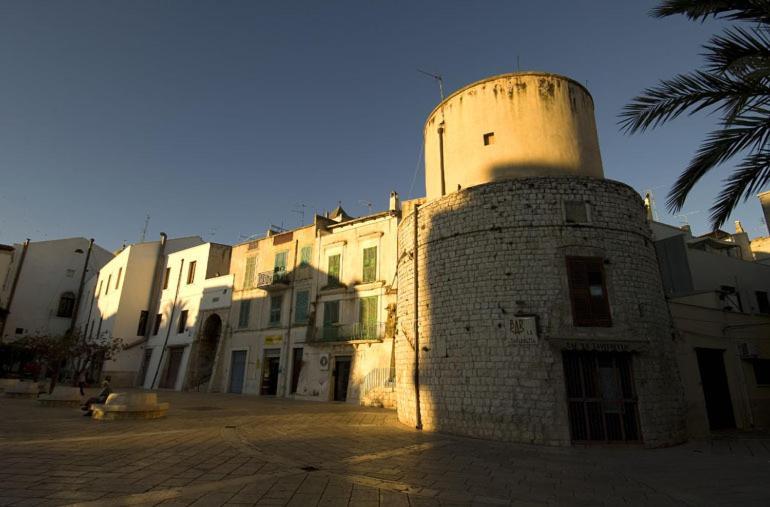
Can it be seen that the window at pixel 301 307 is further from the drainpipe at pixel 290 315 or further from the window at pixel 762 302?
the window at pixel 762 302

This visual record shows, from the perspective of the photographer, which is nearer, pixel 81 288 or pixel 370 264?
pixel 370 264

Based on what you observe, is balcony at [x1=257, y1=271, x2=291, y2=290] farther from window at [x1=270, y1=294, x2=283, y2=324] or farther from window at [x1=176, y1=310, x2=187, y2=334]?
window at [x1=176, y1=310, x2=187, y2=334]

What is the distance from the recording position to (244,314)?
2598cm

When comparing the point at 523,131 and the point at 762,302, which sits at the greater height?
the point at 523,131

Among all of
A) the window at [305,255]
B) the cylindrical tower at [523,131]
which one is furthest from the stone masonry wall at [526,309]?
the window at [305,255]

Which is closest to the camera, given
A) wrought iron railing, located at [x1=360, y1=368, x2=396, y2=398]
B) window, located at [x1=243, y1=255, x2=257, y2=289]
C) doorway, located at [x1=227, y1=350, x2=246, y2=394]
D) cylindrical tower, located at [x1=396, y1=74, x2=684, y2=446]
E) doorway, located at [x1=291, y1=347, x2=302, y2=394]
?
cylindrical tower, located at [x1=396, y1=74, x2=684, y2=446]

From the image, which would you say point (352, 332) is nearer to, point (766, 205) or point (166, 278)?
point (166, 278)

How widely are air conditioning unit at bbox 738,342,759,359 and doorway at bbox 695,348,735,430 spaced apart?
3.21ft

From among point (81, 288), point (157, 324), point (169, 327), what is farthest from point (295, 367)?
point (81, 288)

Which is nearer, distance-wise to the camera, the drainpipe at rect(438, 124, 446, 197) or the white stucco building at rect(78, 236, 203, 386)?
the drainpipe at rect(438, 124, 446, 197)

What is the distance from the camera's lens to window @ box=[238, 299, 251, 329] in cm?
2583

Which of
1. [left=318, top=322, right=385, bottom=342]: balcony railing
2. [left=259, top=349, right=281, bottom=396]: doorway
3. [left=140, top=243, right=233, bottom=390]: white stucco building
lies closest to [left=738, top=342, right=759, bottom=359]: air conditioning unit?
[left=318, top=322, right=385, bottom=342]: balcony railing

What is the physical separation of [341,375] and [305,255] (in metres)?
7.19

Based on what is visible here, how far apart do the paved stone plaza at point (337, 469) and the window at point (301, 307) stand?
1242 cm
